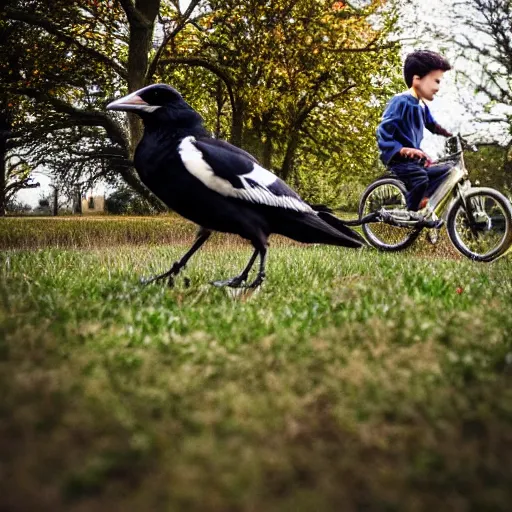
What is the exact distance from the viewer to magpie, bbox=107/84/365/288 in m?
4.42

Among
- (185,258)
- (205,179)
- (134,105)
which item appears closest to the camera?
(205,179)

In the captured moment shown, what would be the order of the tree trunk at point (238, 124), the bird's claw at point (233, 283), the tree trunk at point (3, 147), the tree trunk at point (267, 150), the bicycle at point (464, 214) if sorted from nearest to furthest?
the bird's claw at point (233, 283) → the bicycle at point (464, 214) → the tree trunk at point (238, 124) → the tree trunk at point (3, 147) → the tree trunk at point (267, 150)

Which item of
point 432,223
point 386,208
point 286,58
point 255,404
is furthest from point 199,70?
point 255,404

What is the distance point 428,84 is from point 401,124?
62cm

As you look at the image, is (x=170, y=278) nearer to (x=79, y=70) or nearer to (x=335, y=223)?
(x=335, y=223)

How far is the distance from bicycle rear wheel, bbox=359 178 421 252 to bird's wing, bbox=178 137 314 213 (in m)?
3.84

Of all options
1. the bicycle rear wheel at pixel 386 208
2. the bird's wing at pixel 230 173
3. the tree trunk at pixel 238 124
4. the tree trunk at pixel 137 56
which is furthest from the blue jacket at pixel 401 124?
the tree trunk at pixel 238 124

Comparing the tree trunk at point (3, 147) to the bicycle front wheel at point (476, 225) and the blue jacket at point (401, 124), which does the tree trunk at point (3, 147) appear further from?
the bicycle front wheel at point (476, 225)

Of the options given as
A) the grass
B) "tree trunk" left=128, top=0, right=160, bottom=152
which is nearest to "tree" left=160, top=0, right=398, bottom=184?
Result: "tree trunk" left=128, top=0, right=160, bottom=152

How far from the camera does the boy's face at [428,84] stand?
24.5ft

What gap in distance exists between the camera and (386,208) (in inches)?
334

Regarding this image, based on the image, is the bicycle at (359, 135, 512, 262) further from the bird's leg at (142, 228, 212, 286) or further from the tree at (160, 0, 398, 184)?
the tree at (160, 0, 398, 184)

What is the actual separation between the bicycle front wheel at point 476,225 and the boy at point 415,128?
38 cm

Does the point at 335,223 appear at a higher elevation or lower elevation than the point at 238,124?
lower
